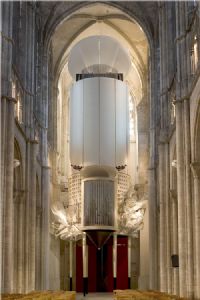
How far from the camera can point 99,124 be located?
132 feet

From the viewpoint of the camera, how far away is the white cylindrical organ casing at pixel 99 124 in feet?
132

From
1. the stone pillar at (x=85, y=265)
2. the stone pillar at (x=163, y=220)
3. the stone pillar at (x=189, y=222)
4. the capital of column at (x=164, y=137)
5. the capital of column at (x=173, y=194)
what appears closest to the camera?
the stone pillar at (x=189, y=222)

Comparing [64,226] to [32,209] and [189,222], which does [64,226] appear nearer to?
[32,209]

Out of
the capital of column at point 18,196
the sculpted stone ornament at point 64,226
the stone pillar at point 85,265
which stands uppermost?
the capital of column at point 18,196

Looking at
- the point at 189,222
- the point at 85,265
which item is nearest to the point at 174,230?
the point at 189,222

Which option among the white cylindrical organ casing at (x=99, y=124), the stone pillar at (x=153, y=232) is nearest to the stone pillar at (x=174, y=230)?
the stone pillar at (x=153, y=232)

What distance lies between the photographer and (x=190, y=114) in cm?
2580

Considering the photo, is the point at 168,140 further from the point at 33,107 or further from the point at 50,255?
the point at 50,255

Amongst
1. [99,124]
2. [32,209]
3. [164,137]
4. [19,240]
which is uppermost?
[99,124]

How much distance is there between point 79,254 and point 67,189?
4767mm

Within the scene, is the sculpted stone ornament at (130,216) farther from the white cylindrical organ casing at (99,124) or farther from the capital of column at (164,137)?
the capital of column at (164,137)

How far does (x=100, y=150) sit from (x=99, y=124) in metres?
1.62

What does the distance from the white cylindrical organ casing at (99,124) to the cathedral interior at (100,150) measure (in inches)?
2.7

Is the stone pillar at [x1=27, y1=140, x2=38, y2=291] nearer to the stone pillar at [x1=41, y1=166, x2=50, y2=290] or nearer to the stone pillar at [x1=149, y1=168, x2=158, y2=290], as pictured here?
the stone pillar at [x1=41, y1=166, x2=50, y2=290]
